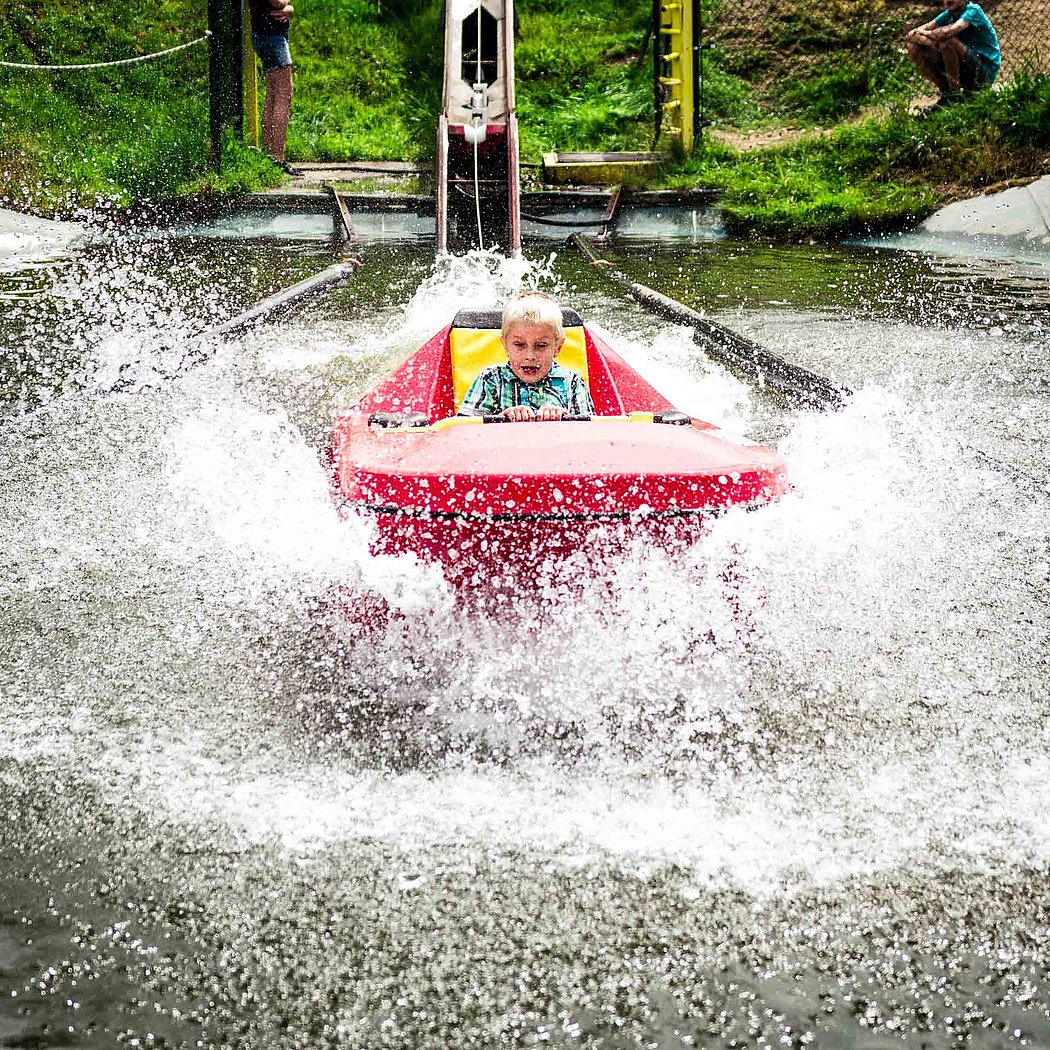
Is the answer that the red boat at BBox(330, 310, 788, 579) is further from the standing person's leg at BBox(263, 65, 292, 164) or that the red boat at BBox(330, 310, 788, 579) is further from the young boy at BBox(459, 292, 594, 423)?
the standing person's leg at BBox(263, 65, 292, 164)

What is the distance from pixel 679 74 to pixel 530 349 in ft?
40.6

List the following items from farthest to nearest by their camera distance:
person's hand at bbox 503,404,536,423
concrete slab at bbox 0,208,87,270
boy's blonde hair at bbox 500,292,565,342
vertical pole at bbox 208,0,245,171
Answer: vertical pole at bbox 208,0,245,171
concrete slab at bbox 0,208,87,270
boy's blonde hair at bbox 500,292,565,342
person's hand at bbox 503,404,536,423

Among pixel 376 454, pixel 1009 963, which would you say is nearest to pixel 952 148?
pixel 376 454

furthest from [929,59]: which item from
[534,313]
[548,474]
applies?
[548,474]

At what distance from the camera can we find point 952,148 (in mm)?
13008

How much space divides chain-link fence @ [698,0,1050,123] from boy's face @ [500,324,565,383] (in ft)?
48.9

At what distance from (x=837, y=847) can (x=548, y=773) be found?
2.23 ft

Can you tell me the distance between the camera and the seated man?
13711mm

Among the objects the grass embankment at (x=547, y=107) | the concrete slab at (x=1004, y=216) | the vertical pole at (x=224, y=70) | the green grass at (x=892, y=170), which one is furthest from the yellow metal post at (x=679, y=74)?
the vertical pole at (x=224, y=70)

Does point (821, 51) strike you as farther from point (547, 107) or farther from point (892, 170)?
point (892, 170)

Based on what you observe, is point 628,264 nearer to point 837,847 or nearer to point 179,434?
point 179,434

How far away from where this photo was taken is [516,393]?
14.6 feet

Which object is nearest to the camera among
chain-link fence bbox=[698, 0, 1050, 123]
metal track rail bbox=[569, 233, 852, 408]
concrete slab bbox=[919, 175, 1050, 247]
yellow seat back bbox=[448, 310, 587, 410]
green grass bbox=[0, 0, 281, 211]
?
yellow seat back bbox=[448, 310, 587, 410]

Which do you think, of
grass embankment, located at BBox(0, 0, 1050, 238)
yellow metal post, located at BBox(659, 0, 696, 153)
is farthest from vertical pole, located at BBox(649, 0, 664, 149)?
grass embankment, located at BBox(0, 0, 1050, 238)
